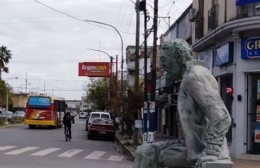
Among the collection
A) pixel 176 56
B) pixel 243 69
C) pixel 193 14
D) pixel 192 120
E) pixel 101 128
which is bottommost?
pixel 101 128

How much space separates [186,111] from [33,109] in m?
46.8

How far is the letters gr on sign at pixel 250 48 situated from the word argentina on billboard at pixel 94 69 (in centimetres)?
6777

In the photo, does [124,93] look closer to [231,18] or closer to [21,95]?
[231,18]

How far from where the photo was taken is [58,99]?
54.2 m

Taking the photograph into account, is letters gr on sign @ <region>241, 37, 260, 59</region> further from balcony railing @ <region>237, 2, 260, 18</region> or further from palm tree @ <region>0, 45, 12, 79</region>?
palm tree @ <region>0, 45, 12, 79</region>

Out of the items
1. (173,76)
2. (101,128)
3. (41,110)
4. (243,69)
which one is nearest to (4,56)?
(41,110)

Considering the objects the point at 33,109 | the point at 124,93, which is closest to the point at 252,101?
the point at 124,93

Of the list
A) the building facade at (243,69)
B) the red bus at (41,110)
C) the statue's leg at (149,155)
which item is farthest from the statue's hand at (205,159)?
the red bus at (41,110)

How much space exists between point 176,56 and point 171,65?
→ 0.09 metres

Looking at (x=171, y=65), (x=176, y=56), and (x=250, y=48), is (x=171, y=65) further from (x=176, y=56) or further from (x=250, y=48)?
(x=250, y=48)

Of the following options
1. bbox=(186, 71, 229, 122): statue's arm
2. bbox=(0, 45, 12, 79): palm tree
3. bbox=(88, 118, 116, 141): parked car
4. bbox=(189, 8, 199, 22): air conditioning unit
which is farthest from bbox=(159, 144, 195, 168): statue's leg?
bbox=(0, 45, 12, 79): palm tree

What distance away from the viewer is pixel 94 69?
9000 cm

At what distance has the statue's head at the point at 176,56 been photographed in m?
4.74

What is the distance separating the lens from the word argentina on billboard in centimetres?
8931
